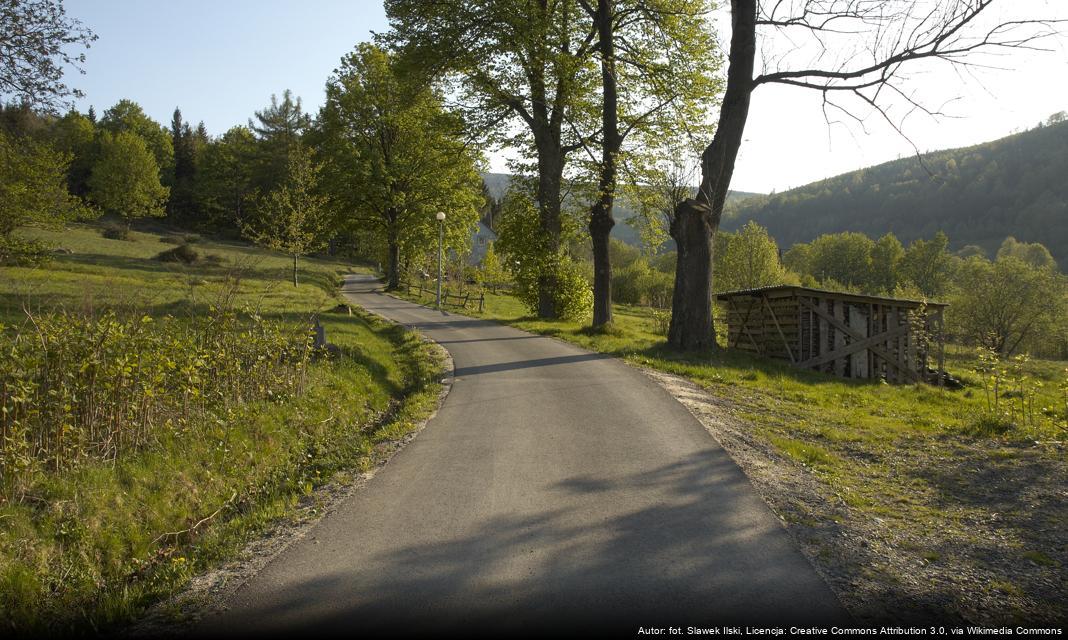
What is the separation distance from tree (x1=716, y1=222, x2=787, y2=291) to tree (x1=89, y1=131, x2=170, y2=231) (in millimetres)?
56320

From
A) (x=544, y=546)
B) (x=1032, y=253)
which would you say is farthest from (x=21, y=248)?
(x=1032, y=253)

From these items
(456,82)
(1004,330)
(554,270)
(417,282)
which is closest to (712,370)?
(554,270)

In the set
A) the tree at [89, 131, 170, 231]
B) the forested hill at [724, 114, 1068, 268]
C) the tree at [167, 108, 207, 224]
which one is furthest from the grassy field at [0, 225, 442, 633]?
the forested hill at [724, 114, 1068, 268]

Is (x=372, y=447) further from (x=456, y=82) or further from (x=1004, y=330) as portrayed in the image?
(x=1004, y=330)

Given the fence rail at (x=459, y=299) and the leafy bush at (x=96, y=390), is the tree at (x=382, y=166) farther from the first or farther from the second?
the leafy bush at (x=96, y=390)

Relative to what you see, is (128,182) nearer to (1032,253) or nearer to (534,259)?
(534,259)

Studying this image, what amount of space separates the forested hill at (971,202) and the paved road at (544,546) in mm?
132022

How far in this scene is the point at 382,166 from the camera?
129 ft

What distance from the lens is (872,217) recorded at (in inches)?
6284

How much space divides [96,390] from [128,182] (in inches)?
2598

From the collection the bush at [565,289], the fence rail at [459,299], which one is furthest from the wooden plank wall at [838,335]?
the fence rail at [459,299]

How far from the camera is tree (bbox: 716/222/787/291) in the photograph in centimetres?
6003

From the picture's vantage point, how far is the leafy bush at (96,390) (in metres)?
5.73

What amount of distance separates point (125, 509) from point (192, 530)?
0.64 meters
